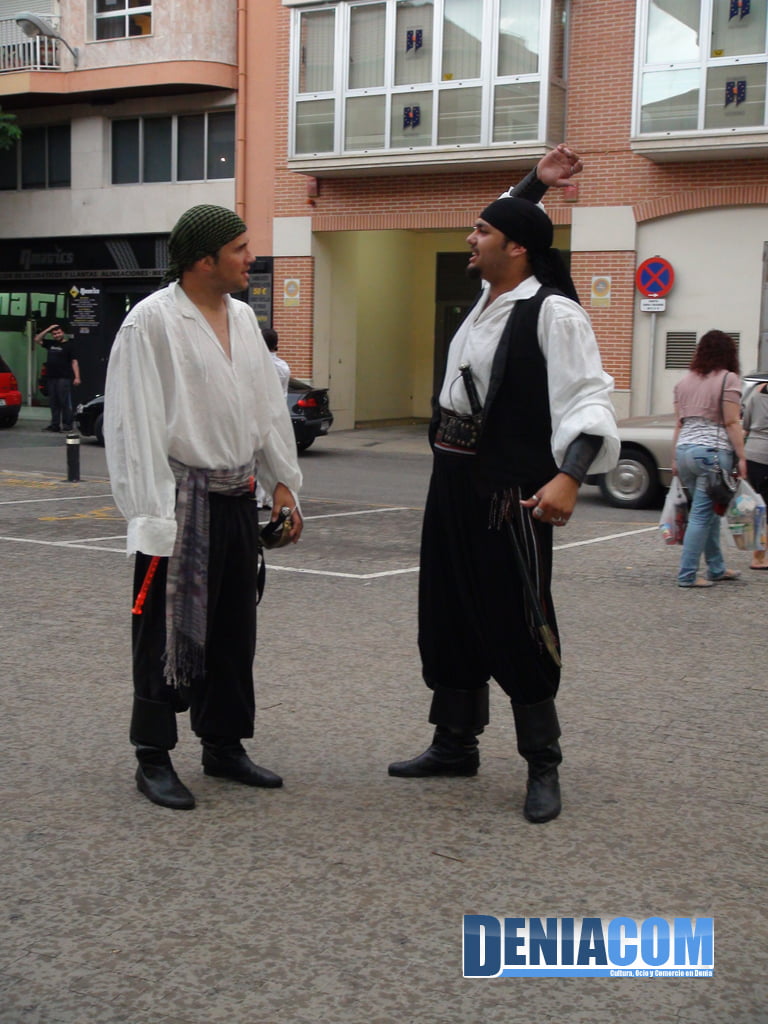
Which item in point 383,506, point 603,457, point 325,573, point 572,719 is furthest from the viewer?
point 383,506

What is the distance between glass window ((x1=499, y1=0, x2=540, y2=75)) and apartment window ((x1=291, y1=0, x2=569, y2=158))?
0.02 metres

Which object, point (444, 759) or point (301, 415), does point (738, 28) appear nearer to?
point (301, 415)

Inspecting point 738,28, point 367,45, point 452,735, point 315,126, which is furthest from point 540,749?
point 315,126

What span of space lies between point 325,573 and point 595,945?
231 inches

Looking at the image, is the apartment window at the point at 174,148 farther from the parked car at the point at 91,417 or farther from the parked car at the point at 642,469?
the parked car at the point at 642,469

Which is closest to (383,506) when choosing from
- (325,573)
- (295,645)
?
(325,573)

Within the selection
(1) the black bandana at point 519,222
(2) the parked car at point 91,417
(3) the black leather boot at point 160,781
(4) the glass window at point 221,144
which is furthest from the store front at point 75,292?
(3) the black leather boot at point 160,781

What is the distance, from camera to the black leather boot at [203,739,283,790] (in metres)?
4.25

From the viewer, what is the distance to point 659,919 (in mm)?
3254

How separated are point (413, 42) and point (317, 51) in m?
2.09

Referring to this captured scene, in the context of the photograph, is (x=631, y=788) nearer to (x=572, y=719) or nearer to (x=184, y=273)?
(x=572, y=719)

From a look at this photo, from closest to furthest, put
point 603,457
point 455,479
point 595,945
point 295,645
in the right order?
point 595,945 → point 603,457 → point 455,479 → point 295,645

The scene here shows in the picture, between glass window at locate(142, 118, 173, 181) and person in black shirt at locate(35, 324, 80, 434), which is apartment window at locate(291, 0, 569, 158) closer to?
glass window at locate(142, 118, 173, 181)

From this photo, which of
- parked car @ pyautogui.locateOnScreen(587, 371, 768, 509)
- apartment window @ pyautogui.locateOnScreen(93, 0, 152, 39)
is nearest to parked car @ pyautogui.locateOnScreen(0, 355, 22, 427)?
apartment window @ pyautogui.locateOnScreen(93, 0, 152, 39)
